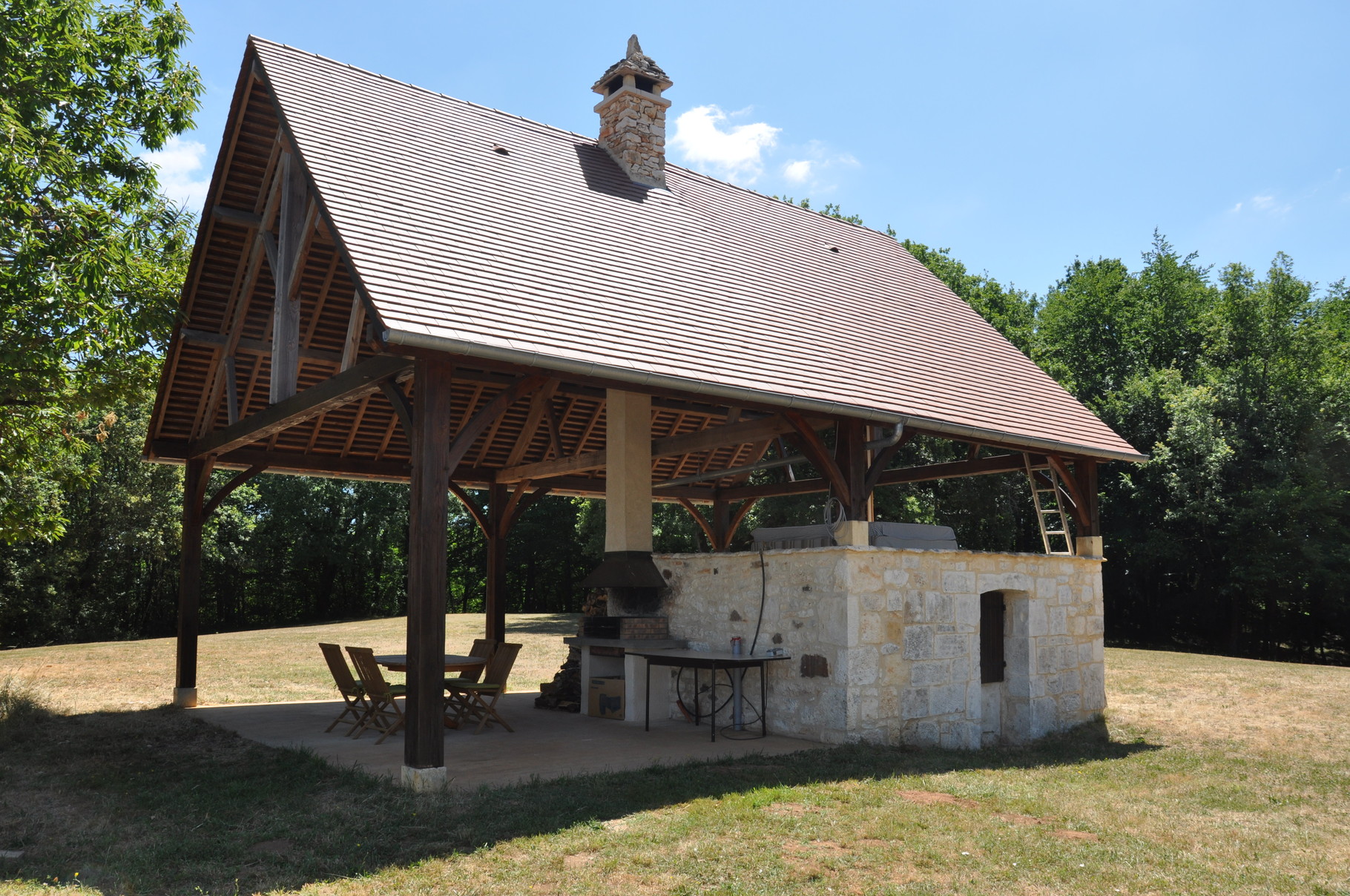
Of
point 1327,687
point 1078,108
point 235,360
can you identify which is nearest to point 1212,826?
point 1327,687

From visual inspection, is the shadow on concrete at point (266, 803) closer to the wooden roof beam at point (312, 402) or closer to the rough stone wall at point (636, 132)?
the wooden roof beam at point (312, 402)

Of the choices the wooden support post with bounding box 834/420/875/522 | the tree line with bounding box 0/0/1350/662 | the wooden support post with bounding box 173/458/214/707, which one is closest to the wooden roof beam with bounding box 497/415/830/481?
the wooden support post with bounding box 834/420/875/522

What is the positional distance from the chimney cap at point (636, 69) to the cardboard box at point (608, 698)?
24.9ft

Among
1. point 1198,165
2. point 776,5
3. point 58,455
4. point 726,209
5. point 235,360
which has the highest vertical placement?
point 1198,165

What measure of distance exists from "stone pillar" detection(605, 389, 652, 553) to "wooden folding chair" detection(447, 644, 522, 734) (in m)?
1.76

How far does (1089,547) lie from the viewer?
1131cm

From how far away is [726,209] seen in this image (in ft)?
41.9

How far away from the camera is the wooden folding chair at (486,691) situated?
8680mm

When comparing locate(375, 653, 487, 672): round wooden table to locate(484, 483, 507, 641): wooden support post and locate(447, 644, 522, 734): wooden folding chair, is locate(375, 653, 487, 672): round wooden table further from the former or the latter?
locate(484, 483, 507, 641): wooden support post

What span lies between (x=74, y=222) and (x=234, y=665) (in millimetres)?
8668

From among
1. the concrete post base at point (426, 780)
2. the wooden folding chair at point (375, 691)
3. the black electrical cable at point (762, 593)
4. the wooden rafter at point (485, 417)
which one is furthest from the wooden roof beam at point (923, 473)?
the concrete post base at point (426, 780)

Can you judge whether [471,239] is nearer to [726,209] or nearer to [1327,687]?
[726,209]

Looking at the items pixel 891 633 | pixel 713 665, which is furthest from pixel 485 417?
pixel 891 633

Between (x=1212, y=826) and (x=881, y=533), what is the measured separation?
3.72 metres
